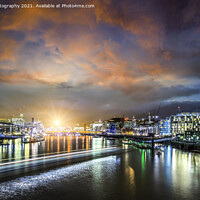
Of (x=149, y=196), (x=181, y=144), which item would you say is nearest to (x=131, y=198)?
(x=149, y=196)

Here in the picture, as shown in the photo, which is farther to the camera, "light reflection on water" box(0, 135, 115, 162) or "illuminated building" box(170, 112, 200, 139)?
"illuminated building" box(170, 112, 200, 139)

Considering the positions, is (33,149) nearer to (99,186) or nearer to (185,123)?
(99,186)

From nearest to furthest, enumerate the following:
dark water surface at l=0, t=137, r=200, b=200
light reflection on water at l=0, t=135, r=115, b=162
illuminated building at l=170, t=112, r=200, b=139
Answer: dark water surface at l=0, t=137, r=200, b=200
light reflection on water at l=0, t=135, r=115, b=162
illuminated building at l=170, t=112, r=200, b=139

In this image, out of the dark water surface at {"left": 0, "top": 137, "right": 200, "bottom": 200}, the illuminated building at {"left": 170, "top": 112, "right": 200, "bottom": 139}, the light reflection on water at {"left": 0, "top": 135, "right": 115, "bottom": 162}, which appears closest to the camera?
the dark water surface at {"left": 0, "top": 137, "right": 200, "bottom": 200}

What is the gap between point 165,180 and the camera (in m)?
26.1

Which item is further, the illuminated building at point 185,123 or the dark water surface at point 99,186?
the illuminated building at point 185,123

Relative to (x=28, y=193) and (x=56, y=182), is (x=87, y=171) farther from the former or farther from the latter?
(x=28, y=193)

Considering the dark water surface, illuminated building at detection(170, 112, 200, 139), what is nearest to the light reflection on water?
the dark water surface

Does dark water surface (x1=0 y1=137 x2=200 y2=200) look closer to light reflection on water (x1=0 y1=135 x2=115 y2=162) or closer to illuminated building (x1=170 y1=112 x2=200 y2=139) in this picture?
light reflection on water (x1=0 y1=135 x2=115 y2=162)

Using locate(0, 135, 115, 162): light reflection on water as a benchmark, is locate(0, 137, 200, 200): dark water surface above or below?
above

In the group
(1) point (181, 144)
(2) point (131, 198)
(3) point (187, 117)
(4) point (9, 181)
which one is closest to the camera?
(2) point (131, 198)

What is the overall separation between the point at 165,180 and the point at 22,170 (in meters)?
21.0

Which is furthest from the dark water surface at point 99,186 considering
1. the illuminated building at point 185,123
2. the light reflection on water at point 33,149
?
the illuminated building at point 185,123

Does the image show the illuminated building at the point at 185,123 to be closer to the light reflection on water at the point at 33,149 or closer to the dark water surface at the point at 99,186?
the light reflection on water at the point at 33,149
